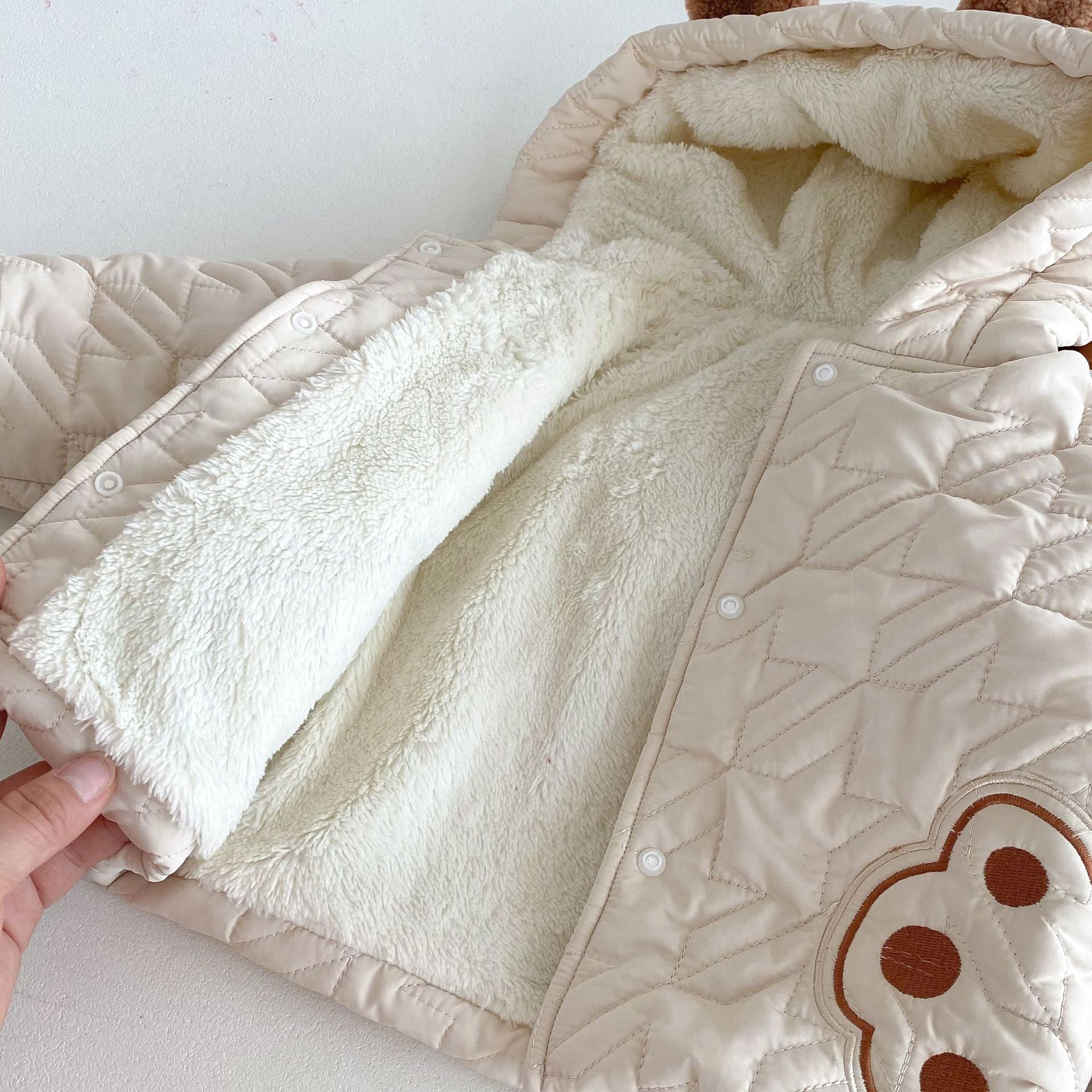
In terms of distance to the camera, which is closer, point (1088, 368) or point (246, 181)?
point (1088, 368)

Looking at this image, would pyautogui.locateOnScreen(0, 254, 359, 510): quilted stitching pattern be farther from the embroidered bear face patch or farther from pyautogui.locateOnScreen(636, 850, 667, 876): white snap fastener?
the embroidered bear face patch

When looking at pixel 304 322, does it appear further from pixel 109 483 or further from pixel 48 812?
pixel 48 812

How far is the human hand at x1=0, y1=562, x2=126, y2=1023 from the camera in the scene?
0.59 m

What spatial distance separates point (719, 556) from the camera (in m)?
0.74

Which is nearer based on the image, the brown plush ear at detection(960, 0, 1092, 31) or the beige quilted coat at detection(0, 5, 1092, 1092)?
the beige quilted coat at detection(0, 5, 1092, 1092)

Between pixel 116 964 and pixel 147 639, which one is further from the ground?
pixel 147 639

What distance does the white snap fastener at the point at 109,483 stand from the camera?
0.69 meters

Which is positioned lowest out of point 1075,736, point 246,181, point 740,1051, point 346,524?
point 740,1051

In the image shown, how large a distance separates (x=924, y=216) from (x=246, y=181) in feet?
2.30

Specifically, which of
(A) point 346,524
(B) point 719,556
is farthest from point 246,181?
(B) point 719,556

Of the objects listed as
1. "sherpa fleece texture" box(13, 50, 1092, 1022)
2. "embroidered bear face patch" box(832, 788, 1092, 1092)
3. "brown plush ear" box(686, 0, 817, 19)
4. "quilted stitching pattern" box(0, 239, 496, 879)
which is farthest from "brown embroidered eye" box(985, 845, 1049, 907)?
"brown plush ear" box(686, 0, 817, 19)

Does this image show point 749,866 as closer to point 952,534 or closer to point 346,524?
point 952,534

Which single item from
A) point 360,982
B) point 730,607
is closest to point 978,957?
point 730,607

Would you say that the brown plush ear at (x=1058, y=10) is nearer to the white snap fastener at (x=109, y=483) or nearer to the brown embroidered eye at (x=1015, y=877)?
the brown embroidered eye at (x=1015, y=877)
